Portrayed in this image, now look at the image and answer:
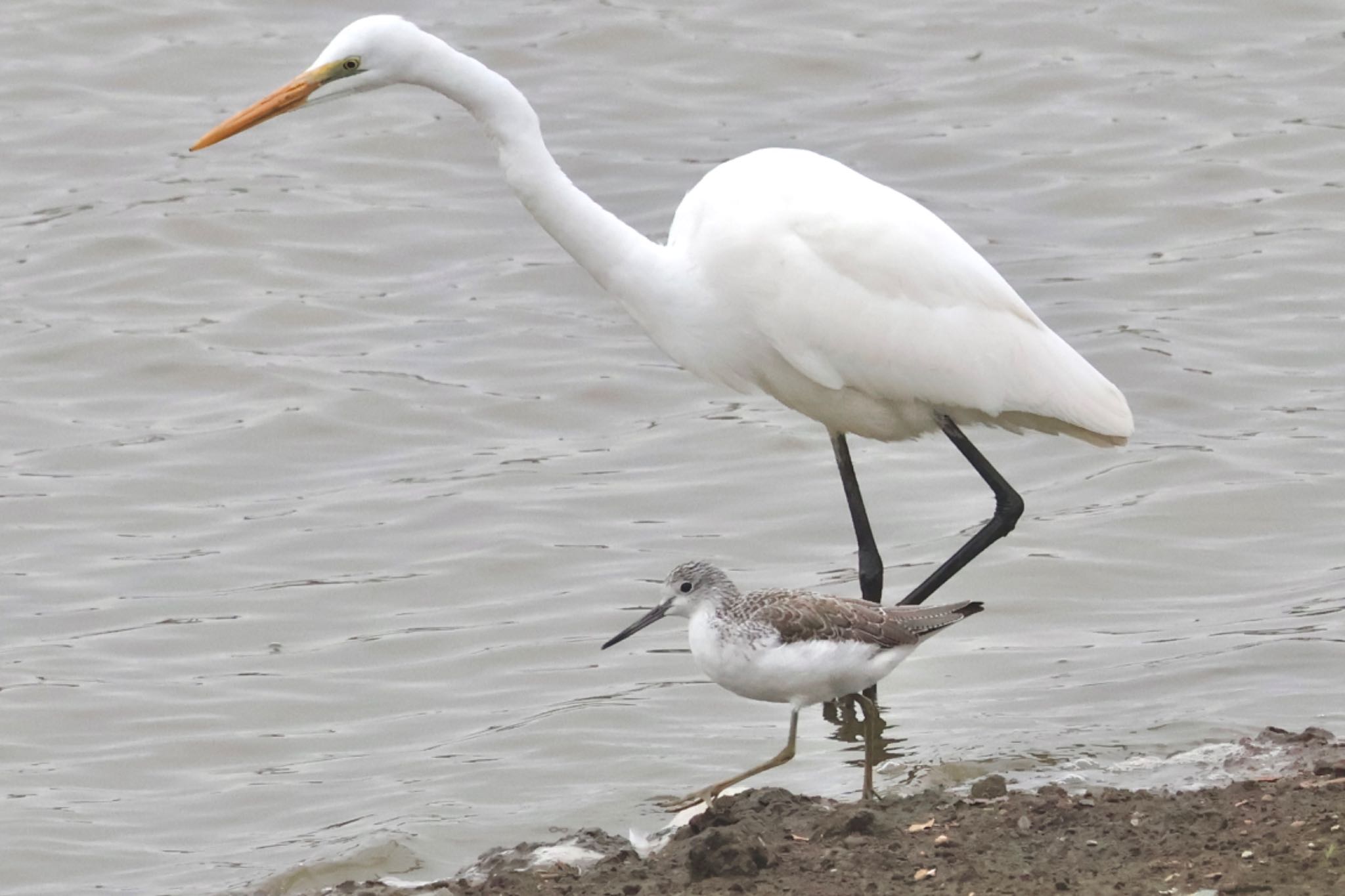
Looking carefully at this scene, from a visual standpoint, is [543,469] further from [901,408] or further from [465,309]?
[901,408]

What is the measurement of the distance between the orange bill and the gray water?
2.33 m

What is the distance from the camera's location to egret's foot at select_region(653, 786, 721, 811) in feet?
21.8

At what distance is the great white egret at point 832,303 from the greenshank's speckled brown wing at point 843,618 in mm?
1212

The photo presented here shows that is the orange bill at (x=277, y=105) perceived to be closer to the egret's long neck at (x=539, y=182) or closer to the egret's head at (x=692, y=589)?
the egret's long neck at (x=539, y=182)

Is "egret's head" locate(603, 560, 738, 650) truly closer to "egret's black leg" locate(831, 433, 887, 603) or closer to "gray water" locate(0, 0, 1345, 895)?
"gray water" locate(0, 0, 1345, 895)

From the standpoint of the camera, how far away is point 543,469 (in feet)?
35.0

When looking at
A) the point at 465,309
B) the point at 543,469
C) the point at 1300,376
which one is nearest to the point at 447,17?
the point at 465,309

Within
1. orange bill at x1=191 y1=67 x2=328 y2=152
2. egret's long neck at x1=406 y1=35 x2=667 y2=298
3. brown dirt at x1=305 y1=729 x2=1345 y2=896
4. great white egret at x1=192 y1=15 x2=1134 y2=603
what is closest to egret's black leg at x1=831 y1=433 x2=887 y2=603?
great white egret at x1=192 y1=15 x2=1134 y2=603

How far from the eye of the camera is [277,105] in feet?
22.6

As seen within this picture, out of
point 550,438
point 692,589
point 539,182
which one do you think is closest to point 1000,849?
point 692,589

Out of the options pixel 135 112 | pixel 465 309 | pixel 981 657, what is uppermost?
pixel 135 112

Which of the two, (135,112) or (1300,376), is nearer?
(1300,376)

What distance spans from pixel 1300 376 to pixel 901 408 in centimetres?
425

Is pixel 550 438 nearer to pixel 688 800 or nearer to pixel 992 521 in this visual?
pixel 992 521
